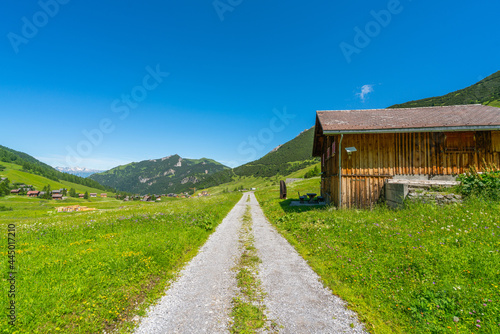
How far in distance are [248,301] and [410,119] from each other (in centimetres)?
1809

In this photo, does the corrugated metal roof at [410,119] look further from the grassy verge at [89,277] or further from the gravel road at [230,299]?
the grassy verge at [89,277]

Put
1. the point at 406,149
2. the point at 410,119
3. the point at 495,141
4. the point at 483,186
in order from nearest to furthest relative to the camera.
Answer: the point at 483,186
the point at 495,141
the point at 406,149
the point at 410,119

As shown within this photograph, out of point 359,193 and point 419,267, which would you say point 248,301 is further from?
point 359,193

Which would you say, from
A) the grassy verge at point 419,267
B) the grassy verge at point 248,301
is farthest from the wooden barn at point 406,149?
the grassy verge at point 248,301

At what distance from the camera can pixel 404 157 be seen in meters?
15.3

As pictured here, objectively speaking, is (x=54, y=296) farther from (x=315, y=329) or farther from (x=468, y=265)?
(x=468, y=265)

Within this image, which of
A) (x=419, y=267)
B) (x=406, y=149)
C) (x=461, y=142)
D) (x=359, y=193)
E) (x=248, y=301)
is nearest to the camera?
(x=248, y=301)

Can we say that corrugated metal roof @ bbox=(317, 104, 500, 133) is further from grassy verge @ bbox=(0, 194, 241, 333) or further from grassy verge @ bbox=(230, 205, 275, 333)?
grassy verge @ bbox=(0, 194, 241, 333)

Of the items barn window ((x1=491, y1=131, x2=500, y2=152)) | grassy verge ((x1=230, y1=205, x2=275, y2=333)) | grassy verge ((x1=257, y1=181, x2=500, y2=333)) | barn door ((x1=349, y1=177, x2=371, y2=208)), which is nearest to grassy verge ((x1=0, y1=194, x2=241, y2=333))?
grassy verge ((x1=230, y1=205, x2=275, y2=333))

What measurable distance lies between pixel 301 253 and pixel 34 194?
201m

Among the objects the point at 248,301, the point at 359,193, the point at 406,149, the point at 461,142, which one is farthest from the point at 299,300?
the point at 461,142

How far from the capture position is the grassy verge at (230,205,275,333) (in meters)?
3.99

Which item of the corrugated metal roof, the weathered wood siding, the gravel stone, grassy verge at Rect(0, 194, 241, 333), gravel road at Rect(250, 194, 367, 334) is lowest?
the gravel stone

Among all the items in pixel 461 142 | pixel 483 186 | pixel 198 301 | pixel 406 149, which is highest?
pixel 461 142
